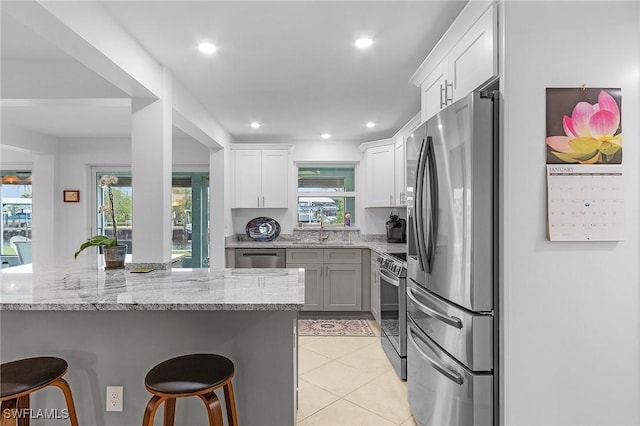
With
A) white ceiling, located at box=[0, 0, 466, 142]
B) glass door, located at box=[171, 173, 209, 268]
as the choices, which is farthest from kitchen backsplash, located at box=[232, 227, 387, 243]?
white ceiling, located at box=[0, 0, 466, 142]

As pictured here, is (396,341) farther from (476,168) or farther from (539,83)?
(539,83)

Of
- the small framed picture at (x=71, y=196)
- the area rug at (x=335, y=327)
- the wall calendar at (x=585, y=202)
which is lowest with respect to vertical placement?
the area rug at (x=335, y=327)

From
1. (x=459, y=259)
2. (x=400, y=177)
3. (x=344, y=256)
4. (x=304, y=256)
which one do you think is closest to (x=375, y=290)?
(x=344, y=256)

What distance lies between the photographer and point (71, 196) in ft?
18.2

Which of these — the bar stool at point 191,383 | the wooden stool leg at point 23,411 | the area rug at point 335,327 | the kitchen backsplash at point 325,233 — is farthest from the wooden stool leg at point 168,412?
the kitchen backsplash at point 325,233

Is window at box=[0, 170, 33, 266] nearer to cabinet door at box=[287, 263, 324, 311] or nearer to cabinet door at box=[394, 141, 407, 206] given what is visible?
cabinet door at box=[287, 263, 324, 311]

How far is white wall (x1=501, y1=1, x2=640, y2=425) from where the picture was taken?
161 cm

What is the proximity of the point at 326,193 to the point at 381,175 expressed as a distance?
39.6 inches

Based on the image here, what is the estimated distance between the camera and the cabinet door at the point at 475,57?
67.3 inches

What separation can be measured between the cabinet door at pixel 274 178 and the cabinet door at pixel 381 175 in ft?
3.81

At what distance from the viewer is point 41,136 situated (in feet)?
17.2

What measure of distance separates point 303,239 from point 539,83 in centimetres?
417

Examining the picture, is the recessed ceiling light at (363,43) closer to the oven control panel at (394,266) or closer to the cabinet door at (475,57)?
the cabinet door at (475,57)

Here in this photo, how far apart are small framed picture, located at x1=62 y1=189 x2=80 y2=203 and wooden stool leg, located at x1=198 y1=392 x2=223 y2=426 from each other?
515 centimetres
